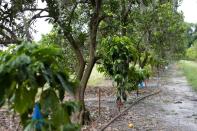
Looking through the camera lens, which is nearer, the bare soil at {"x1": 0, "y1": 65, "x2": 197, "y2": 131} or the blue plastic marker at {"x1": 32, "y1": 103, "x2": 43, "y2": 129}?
the blue plastic marker at {"x1": 32, "y1": 103, "x2": 43, "y2": 129}

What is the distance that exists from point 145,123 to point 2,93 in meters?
9.17

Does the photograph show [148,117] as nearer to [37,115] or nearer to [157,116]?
[157,116]

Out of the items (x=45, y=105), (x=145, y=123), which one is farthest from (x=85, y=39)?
(x=45, y=105)

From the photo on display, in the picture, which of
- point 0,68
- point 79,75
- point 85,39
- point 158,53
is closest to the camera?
point 0,68

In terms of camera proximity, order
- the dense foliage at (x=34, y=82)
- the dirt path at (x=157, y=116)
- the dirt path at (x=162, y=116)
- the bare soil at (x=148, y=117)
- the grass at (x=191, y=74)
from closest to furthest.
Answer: the dense foliage at (x=34, y=82) < the bare soil at (x=148, y=117) < the dirt path at (x=157, y=116) < the dirt path at (x=162, y=116) < the grass at (x=191, y=74)

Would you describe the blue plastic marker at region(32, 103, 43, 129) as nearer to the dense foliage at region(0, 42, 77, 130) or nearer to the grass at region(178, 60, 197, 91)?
the dense foliage at region(0, 42, 77, 130)

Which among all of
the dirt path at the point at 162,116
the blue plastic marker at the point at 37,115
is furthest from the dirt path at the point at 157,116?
the blue plastic marker at the point at 37,115

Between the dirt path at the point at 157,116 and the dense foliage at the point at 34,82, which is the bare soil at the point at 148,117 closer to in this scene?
the dirt path at the point at 157,116

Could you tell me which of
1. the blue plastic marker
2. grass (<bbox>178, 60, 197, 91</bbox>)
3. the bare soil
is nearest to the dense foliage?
the blue plastic marker

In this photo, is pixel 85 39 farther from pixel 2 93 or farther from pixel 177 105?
pixel 2 93

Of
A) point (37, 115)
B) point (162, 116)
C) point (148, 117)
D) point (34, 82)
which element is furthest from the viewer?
point (162, 116)

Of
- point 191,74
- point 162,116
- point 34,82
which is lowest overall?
point 162,116

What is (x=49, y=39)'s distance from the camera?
13242 mm

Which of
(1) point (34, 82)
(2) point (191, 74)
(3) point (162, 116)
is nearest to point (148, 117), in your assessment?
(3) point (162, 116)
